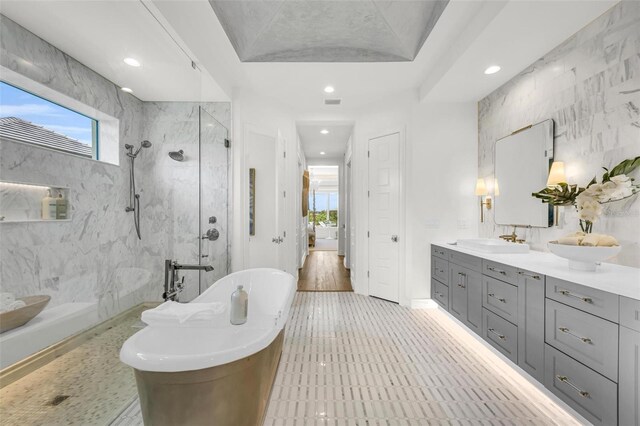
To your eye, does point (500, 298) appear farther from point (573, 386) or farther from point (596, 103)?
point (596, 103)

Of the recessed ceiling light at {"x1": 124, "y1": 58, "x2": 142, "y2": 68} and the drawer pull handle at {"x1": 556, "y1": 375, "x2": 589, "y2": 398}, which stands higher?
the recessed ceiling light at {"x1": 124, "y1": 58, "x2": 142, "y2": 68}

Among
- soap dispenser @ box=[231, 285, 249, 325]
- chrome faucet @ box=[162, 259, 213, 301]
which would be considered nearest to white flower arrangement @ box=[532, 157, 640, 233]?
soap dispenser @ box=[231, 285, 249, 325]

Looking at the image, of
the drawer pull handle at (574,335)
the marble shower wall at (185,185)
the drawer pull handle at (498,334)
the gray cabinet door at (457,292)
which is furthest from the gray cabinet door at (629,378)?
the marble shower wall at (185,185)

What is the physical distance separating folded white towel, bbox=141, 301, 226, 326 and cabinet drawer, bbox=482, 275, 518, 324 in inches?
83.8

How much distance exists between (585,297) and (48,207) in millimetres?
2826

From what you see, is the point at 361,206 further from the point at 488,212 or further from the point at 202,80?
the point at 202,80

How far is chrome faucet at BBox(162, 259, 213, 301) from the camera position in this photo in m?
2.01

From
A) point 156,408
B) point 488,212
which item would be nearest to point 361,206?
point 488,212

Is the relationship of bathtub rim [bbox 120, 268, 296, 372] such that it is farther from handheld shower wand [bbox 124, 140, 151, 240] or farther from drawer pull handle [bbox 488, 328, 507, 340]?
drawer pull handle [bbox 488, 328, 507, 340]

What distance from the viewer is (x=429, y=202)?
342 cm

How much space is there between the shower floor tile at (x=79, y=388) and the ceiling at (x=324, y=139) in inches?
140

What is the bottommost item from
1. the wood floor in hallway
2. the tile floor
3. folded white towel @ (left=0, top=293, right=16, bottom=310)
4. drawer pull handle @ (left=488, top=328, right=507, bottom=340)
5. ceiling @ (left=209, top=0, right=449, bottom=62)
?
the tile floor

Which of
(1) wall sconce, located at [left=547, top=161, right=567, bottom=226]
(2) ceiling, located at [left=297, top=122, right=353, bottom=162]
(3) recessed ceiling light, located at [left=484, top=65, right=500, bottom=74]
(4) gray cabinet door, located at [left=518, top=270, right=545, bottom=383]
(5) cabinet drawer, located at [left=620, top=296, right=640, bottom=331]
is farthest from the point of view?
(2) ceiling, located at [left=297, top=122, right=353, bottom=162]

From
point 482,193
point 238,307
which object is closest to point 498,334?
point 482,193
